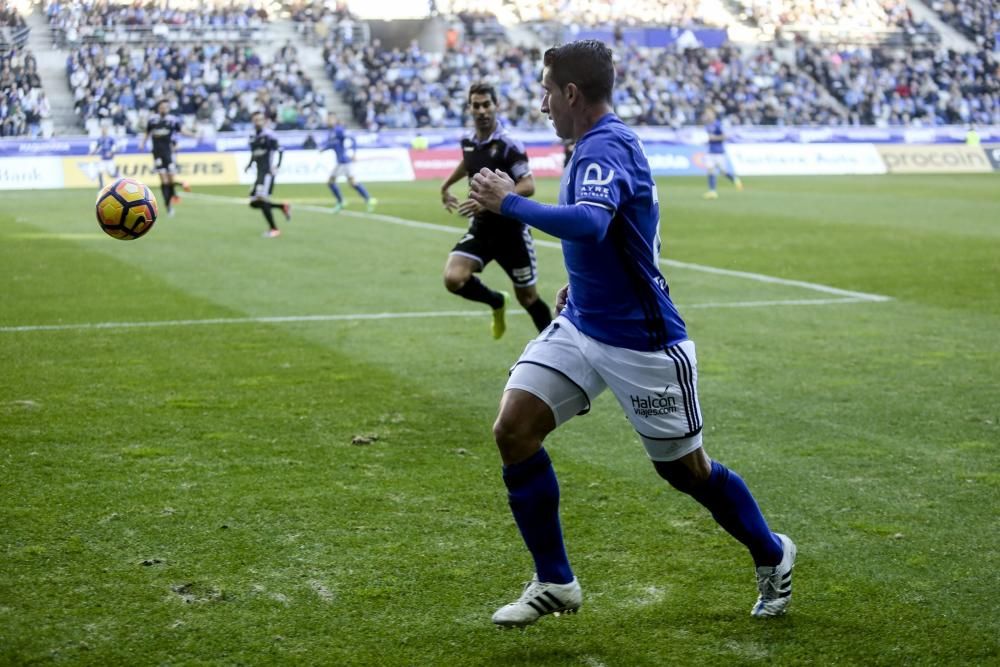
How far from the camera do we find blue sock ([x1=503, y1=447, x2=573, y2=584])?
448 cm

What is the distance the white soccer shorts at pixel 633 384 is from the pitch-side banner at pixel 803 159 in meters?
36.0

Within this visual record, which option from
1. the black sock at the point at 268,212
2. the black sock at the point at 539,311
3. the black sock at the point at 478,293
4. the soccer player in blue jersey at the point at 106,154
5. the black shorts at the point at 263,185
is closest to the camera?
the black sock at the point at 478,293

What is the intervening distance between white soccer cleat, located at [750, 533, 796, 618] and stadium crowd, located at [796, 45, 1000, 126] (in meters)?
47.7

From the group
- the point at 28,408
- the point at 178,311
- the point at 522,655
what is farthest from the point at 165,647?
the point at 178,311

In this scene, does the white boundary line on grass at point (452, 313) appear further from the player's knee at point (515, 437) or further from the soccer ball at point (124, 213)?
the player's knee at point (515, 437)

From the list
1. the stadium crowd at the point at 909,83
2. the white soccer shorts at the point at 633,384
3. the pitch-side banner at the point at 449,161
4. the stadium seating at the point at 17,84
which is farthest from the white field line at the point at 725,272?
the stadium crowd at the point at 909,83

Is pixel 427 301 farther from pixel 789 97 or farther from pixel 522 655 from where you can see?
pixel 789 97

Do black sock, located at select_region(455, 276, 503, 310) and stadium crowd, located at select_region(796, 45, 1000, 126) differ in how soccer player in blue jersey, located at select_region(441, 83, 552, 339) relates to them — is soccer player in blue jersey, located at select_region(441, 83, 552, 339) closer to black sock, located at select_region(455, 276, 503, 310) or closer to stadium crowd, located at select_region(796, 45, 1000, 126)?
black sock, located at select_region(455, 276, 503, 310)

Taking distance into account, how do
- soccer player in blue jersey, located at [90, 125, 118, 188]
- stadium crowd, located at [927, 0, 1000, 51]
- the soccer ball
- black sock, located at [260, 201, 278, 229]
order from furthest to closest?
stadium crowd, located at [927, 0, 1000, 51]
soccer player in blue jersey, located at [90, 125, 118, 188]
black sock, located at [260, 201, 278, 229]
the soccer ball

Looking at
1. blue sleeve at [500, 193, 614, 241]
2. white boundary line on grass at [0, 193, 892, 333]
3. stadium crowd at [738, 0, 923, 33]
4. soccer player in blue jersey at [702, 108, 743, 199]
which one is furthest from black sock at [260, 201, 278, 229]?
stadium crowd at [738, 0, 923, 33]

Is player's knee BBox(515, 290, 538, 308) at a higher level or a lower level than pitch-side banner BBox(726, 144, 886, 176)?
higher

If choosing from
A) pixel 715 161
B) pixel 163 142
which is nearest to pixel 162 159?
pixel 163 142

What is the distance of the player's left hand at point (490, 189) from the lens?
4293 mm

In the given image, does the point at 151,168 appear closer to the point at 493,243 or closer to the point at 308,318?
the point at 308,318
